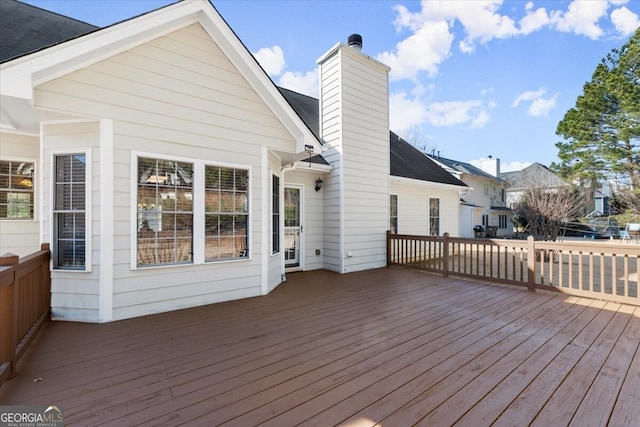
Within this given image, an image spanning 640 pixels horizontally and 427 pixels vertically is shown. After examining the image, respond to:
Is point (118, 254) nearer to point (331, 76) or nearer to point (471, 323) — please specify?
point (471, 323)

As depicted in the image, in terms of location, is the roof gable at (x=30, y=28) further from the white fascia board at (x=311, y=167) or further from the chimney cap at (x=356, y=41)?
the chimney cap at (x=356, y=41)

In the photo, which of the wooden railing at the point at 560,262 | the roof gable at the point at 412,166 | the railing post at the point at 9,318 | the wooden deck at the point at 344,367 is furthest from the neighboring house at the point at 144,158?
the roof gable at the point at 412,166

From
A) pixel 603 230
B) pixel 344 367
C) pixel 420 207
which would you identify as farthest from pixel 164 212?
pixel 603 230

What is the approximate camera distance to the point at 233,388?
220 cm

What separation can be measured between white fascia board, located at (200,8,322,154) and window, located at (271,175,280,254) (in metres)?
→ 0.87

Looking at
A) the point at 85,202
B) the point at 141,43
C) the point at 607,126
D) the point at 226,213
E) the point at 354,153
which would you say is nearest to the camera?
the point at 85,202


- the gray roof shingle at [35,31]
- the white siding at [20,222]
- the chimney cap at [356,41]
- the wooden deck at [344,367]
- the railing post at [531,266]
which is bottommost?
the wooden deck at [344,367]

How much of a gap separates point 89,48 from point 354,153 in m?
5.19

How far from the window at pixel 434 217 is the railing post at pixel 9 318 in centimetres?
984

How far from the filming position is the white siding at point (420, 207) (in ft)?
29.3

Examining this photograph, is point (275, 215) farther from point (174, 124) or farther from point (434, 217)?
point (434, 217)

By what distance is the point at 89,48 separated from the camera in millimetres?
3398

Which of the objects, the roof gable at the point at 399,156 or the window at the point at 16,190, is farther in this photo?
the roof gable at the point at 399,156

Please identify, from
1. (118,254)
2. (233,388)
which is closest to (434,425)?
(233,388)
